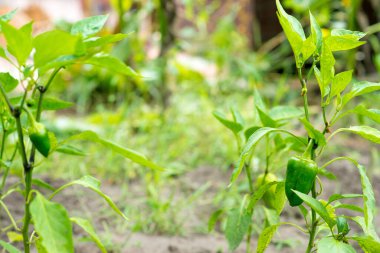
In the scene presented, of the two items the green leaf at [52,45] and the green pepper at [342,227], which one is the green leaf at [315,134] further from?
the green leaf at [52,45]

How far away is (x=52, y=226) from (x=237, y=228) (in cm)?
40

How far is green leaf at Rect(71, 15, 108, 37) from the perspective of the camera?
32.5 inches

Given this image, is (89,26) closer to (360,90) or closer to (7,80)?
(7,80)

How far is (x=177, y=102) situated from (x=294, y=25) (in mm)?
2174

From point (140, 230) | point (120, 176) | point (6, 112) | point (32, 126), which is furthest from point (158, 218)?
point (32, 126)

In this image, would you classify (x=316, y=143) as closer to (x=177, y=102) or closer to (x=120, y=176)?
(x=120, y=176)

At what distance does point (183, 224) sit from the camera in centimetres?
150

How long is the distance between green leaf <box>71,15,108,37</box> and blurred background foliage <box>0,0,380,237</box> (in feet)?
1.21

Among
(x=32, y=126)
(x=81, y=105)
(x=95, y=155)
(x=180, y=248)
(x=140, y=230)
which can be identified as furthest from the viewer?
(x=81, y=105)

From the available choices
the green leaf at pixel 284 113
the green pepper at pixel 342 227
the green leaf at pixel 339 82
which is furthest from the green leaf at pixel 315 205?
the green leaf at pixel 284 113

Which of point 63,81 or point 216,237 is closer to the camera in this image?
point 216,237

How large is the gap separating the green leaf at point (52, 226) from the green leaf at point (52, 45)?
185 millimetres

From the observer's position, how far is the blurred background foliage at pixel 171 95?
1813mm

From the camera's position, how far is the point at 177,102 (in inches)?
117
